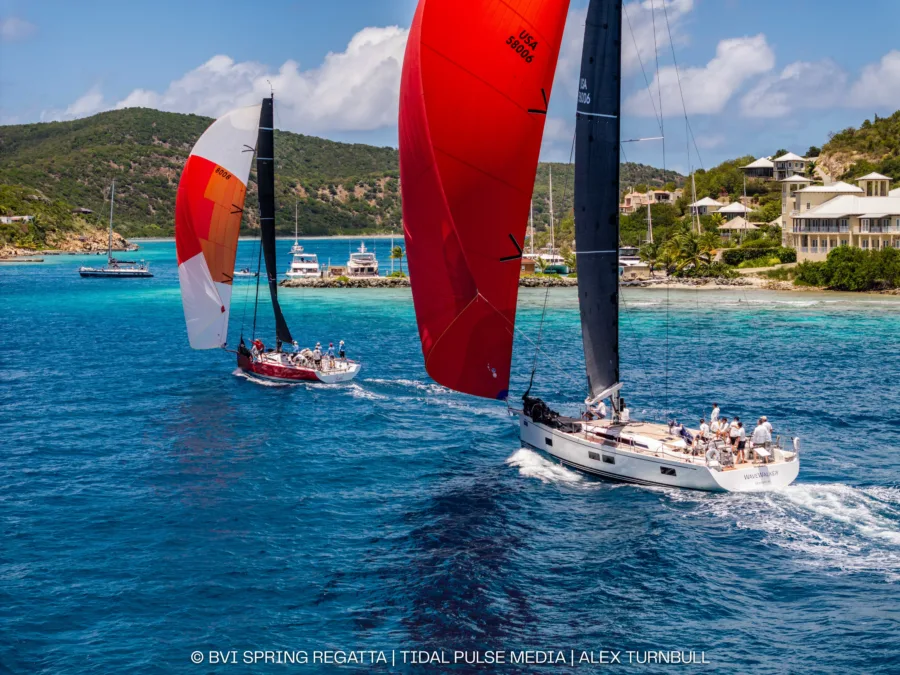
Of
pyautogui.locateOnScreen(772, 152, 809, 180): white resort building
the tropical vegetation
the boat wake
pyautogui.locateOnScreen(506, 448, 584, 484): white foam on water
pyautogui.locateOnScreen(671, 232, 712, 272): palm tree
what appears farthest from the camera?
pyautogui.locateOnScreen(772, 152, 809, 180): white resort building

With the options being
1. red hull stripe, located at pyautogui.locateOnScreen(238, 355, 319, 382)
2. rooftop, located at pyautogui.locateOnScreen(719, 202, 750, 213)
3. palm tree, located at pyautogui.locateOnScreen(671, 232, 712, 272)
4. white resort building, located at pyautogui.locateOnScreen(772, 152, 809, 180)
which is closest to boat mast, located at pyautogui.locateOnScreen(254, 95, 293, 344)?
red hull stripe, located at pyautogui.locateOnScreen(238, 355, 319, 382)

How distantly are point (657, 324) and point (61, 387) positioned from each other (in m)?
49.3

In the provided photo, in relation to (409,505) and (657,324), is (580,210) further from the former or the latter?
(657,324)

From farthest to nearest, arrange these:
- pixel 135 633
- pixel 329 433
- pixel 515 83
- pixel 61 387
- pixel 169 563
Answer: pixel 61 387
pixel 329 433
pixel 515 83
pixel 169 563
pixel 135 633

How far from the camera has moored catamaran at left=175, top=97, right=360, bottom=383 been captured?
5316cm

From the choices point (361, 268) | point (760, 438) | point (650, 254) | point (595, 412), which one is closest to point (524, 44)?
point (595, 412)

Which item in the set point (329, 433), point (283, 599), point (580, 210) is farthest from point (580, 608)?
point (329, 433)

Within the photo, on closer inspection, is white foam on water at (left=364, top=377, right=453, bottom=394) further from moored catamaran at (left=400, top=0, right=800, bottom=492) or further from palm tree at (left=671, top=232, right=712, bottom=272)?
palm tree at (left=671, top=232, right=712, bottom=272)

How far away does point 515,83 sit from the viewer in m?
29.4

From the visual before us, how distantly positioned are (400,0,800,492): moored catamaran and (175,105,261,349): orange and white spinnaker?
87.2 ft

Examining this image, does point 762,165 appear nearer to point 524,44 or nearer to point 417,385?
point 417,385

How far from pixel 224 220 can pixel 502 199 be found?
28843 mm

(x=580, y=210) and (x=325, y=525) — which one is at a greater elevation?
(x=580, y=210)

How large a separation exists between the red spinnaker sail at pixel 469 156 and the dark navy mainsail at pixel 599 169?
7.40 feet
